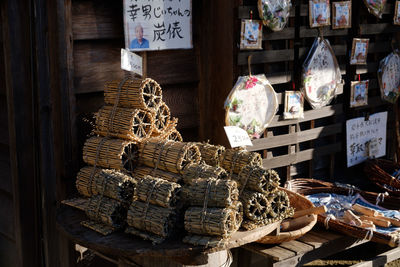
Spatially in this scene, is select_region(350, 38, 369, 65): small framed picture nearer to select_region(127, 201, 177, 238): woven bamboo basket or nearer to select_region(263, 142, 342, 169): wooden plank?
select_region(263, 142, 342, 169): wooden plank

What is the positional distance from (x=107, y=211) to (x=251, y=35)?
173 centimetres

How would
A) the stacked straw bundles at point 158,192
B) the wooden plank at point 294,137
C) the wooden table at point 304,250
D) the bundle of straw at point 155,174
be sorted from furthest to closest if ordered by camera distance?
the wooden plank at point 294,137 → the wooden table at point 304,250 → the bundle of straw at point 155,174 → the stacked straw bundles at point 158,192

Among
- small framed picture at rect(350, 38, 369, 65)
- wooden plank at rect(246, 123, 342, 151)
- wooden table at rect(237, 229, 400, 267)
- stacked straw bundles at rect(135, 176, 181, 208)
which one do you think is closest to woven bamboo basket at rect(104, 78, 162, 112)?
stacked straw bundles at rect(135, 176, 181, 208)

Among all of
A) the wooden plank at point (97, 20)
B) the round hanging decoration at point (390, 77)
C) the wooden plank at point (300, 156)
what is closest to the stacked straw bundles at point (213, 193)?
the wooden plank at point (97, 20)

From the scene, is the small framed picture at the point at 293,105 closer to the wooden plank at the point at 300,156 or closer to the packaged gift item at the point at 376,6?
the wooden plank at the point at 300,156

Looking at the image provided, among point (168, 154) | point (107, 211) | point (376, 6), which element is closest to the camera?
point (107, 211)

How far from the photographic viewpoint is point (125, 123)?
3443mm

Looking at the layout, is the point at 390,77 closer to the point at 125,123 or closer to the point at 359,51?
the point at 359,51

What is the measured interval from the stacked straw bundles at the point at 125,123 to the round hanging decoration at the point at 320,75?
5.20ft

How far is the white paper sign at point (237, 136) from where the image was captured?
3811mm

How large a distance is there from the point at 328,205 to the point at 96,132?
193 centimetres

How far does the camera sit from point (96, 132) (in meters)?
3.61

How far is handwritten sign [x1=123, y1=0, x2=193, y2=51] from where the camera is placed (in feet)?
12.3

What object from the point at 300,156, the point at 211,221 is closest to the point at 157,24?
the point at 211,221
